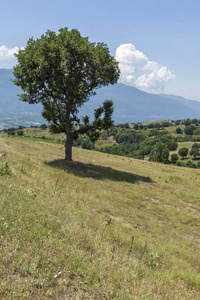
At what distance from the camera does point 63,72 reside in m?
22.3

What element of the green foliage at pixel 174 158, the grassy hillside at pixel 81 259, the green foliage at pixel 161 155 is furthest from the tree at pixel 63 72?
the green foliage at pixel 174 158

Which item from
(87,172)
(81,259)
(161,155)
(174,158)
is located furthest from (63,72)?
(174,158)

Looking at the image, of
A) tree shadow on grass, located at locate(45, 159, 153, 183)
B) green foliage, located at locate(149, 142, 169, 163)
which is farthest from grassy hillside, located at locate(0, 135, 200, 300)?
green foliage, located at locate(149, 142, 169, 163)

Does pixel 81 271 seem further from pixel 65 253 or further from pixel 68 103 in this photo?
pixel 68 103

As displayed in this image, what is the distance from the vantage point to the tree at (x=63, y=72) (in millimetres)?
22297

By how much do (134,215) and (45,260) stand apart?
1000cm

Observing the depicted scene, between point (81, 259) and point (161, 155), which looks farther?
point (161, 155)

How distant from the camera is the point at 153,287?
5.28 meters

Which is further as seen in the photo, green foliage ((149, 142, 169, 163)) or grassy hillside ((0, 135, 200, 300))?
green foliage ((149, 142, 169, 163))

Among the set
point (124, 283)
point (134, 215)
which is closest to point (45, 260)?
point (124, 283)

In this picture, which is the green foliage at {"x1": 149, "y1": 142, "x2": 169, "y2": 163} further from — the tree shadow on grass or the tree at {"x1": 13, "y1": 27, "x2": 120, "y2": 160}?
the tree at {"x1": 13, "y1": 27, "x2": 120, "y2": 160}

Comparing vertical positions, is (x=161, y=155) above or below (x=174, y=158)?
above

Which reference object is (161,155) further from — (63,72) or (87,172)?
(63,72)

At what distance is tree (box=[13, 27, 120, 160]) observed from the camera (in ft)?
73.2
